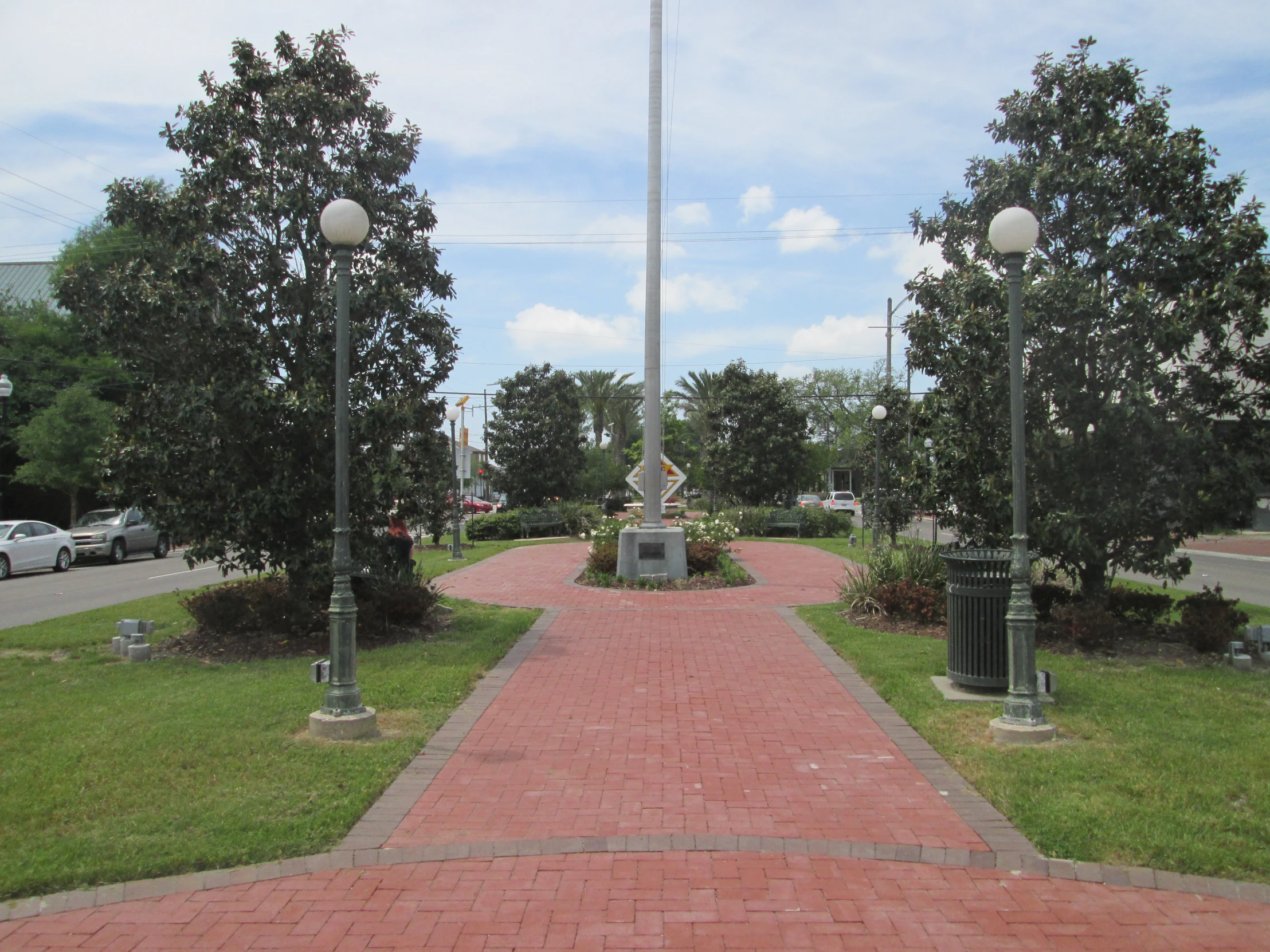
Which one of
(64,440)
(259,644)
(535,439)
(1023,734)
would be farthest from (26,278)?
(1023,734)

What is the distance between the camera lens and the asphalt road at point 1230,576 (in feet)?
56.6

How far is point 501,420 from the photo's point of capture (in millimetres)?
36438

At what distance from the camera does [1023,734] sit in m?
6.65

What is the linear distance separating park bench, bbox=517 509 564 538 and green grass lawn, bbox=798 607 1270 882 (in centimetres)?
2356

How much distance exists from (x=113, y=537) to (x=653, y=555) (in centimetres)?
1844

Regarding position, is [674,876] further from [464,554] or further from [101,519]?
[101,519]

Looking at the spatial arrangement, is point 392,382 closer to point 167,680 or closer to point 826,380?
point 167,680

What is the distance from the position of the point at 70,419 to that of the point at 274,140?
2485cm

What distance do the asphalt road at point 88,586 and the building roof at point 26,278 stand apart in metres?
21.8

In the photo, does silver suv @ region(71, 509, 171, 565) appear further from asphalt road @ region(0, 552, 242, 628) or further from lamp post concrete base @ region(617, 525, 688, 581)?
lamp post concrete base @ region(617, 525, 688, 581)

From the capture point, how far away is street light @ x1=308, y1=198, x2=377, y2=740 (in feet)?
22.5

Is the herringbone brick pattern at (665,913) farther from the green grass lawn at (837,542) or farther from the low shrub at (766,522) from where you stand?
the low shrub at (766,522)

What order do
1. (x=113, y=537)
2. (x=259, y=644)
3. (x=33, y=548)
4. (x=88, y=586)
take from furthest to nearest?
1. (x=113, y=537)
2. (x=33, y=548)
3. (x=88, y=586)
4. (x=259, y=644)

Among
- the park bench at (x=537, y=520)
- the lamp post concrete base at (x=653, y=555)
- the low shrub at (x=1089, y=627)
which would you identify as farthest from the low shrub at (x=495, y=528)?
the low shrub at (x=1089, y=627)
